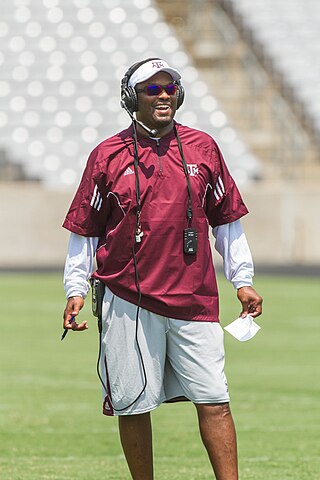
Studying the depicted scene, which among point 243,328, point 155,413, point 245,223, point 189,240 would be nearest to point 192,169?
point 189,240

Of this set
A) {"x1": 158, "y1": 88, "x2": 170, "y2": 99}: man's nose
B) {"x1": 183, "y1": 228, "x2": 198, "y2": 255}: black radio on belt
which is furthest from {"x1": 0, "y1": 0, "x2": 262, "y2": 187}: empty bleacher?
{"x1": 183, "y1": 228, "x2": 198, "y2": 255}: black radio on belt

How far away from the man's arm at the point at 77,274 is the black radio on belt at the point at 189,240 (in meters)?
0.42

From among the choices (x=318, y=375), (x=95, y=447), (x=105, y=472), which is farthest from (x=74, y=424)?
(x=318, y=375)

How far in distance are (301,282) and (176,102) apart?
741 inches

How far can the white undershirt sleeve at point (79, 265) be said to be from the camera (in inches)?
213

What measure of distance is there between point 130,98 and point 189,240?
64 cm

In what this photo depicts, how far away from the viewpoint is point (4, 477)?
21.8ft

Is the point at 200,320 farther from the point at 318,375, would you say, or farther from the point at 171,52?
the point at 171,52

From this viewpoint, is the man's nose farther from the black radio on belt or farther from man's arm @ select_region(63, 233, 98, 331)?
man's arm @ select_region(63, 233, 98, 331)

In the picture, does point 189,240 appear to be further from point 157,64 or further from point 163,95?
point 157,64

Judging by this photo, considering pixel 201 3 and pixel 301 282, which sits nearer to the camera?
pixel 301 282

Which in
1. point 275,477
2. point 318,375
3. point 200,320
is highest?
point 200,320

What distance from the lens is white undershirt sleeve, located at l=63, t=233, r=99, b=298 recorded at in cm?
542

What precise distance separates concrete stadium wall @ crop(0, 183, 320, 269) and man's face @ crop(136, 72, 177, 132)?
24212mm
